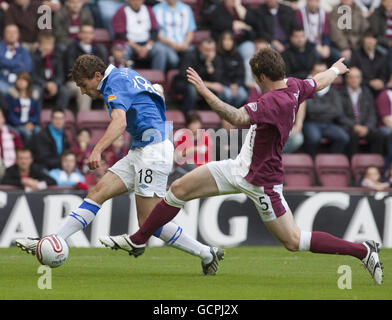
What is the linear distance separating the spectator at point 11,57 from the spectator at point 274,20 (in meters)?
4.01

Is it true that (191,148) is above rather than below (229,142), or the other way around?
below

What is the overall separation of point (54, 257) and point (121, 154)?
18.5 feet

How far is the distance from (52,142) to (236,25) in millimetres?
4336

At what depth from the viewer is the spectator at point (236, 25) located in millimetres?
16067

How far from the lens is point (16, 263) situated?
33.1ft

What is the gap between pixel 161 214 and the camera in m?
8.46

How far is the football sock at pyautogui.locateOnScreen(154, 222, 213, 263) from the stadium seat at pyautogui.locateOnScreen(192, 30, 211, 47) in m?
7.82

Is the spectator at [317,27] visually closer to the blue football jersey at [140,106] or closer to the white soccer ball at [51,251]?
the blue football jersey at [140,106]

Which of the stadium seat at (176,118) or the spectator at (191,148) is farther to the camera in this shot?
the stadium seat at (176,118)

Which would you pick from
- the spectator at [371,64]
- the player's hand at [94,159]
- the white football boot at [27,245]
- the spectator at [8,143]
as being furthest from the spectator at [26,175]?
the spectator at [371,64]

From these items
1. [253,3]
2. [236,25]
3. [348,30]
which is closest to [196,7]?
[236,25]

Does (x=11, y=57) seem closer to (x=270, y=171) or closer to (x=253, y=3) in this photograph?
(x=253, y=3)

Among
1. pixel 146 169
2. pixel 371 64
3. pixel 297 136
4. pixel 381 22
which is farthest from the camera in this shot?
pixel 381 22

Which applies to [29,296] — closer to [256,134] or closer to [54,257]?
[54,257]
